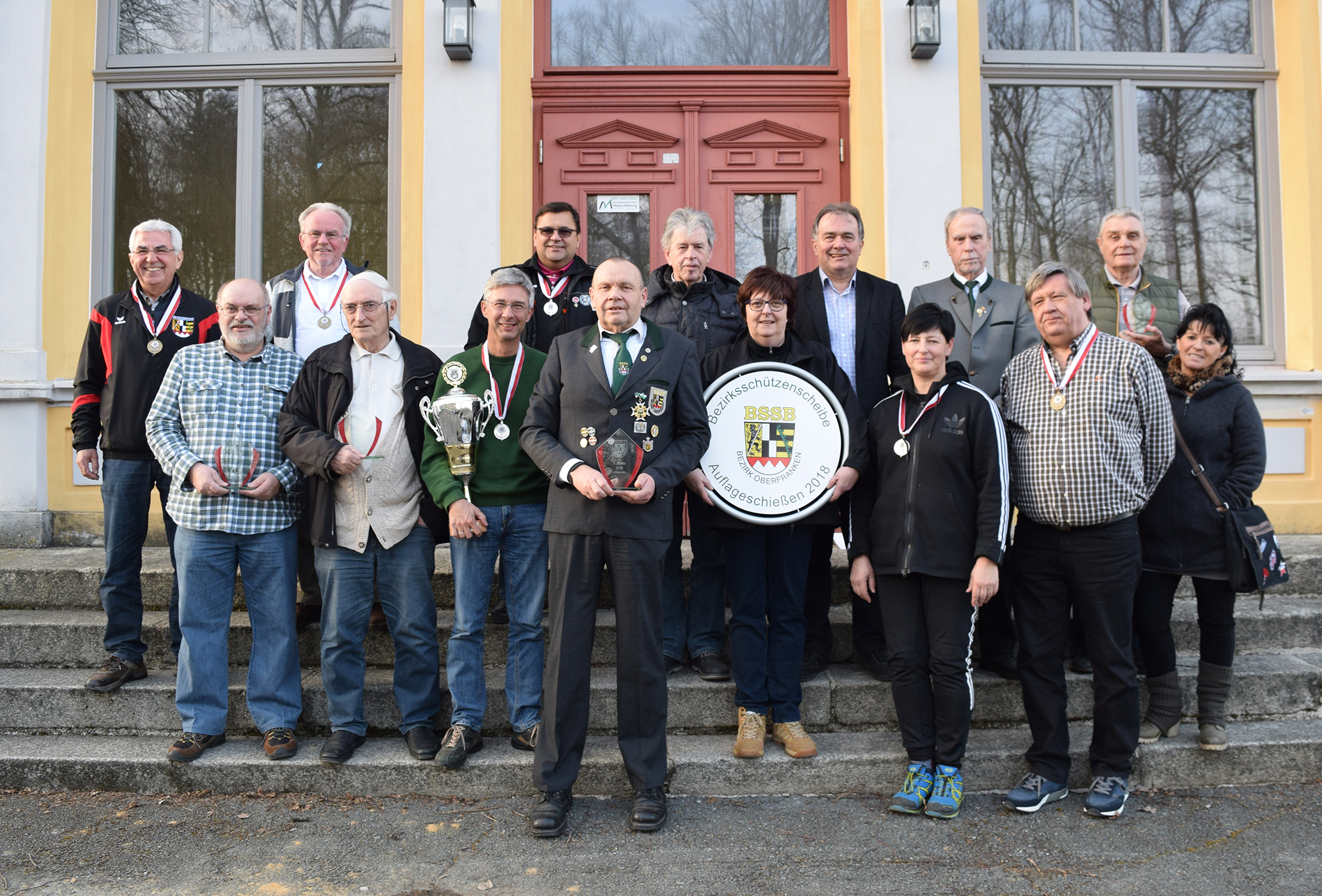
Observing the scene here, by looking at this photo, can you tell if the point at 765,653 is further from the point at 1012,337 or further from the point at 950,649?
the point at 1012,337

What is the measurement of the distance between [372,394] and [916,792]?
2795 mm

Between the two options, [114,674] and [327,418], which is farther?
[114,674]

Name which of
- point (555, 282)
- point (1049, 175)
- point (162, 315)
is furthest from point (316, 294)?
point (1049, 175)

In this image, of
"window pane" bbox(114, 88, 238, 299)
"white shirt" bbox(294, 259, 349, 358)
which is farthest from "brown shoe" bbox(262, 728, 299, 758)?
"window pane" bbox(114, 88, 238, 299)

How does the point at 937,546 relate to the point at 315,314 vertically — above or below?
below

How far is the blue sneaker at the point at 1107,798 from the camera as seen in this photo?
11.8ft

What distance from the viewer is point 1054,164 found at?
6.80m

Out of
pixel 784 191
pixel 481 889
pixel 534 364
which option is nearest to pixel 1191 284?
pixel 784 191

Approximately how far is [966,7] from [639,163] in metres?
2.50

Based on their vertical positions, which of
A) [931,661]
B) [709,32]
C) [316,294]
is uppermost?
[709,32]

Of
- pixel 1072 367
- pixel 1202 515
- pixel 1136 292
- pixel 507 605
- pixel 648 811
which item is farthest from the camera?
pixel 1136 292

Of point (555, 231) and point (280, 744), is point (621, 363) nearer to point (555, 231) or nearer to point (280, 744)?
point (555, 231)

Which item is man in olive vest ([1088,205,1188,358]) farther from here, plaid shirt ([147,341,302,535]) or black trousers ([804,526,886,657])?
plaid shirt ([147,341,302,535])

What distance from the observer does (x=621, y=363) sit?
367 cm
